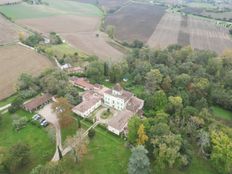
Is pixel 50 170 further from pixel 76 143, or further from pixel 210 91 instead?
pixel 210 91

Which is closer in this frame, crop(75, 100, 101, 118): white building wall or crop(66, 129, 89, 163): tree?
crop(66, 129, 89, 163): tree

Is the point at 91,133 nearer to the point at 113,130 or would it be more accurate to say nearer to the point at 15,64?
the point at 113,130

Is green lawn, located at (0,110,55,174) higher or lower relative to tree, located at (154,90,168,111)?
lower

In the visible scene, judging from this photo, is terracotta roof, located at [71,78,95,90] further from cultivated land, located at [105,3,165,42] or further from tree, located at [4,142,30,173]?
cultivated land, located at [105,3,165,42]

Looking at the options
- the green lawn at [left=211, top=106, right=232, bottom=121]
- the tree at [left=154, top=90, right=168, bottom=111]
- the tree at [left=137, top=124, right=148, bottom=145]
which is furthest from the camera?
the green lawn at [left=211, top=106, right=232, bottom=121]

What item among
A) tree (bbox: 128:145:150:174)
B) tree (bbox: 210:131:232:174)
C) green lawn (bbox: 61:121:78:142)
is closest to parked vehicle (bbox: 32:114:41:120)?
green lawn (bbox: 61:121:78:142)

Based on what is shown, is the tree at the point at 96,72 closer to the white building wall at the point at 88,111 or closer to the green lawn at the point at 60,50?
the white building wall at the point at 88,111

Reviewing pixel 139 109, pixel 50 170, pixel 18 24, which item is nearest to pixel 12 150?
pixel 50 170
